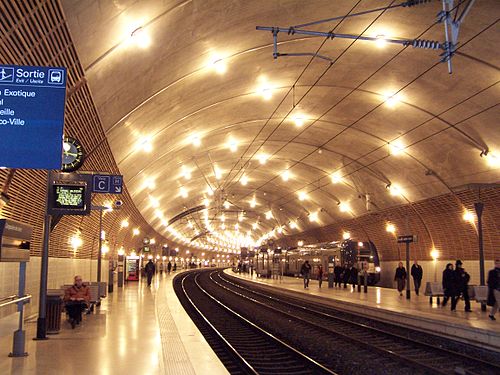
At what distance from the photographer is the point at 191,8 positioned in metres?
13.2

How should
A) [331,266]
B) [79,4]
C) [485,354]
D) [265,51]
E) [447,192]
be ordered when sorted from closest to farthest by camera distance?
[79,4] < [485,354] < [265,51] < [447,192] < [331,266]

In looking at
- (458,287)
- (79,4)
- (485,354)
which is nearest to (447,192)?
(458,287)

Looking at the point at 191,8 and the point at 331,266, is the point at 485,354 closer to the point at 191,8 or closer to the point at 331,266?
the point at 191,8

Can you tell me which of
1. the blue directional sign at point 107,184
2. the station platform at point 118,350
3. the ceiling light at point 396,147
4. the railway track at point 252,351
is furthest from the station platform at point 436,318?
the blue directional sign at point 107,184

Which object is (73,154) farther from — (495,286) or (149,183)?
(149,183)

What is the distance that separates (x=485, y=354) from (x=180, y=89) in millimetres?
12018

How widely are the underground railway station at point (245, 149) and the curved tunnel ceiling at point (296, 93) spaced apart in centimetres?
9

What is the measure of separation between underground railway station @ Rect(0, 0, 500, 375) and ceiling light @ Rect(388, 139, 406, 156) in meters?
0.10

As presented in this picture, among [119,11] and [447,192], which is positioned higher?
[119,11]

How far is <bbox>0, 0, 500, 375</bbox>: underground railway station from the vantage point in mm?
9797

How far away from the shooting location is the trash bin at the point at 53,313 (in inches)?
489

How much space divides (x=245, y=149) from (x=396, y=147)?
1020 cm

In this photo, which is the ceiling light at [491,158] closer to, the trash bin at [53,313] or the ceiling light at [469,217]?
the ceiling light at [469,217]

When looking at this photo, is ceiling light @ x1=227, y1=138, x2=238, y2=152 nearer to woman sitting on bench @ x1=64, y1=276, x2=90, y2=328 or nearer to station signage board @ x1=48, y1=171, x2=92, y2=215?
woman sitting on bench @ x1=64, y1=276, x2=90, y2=328
